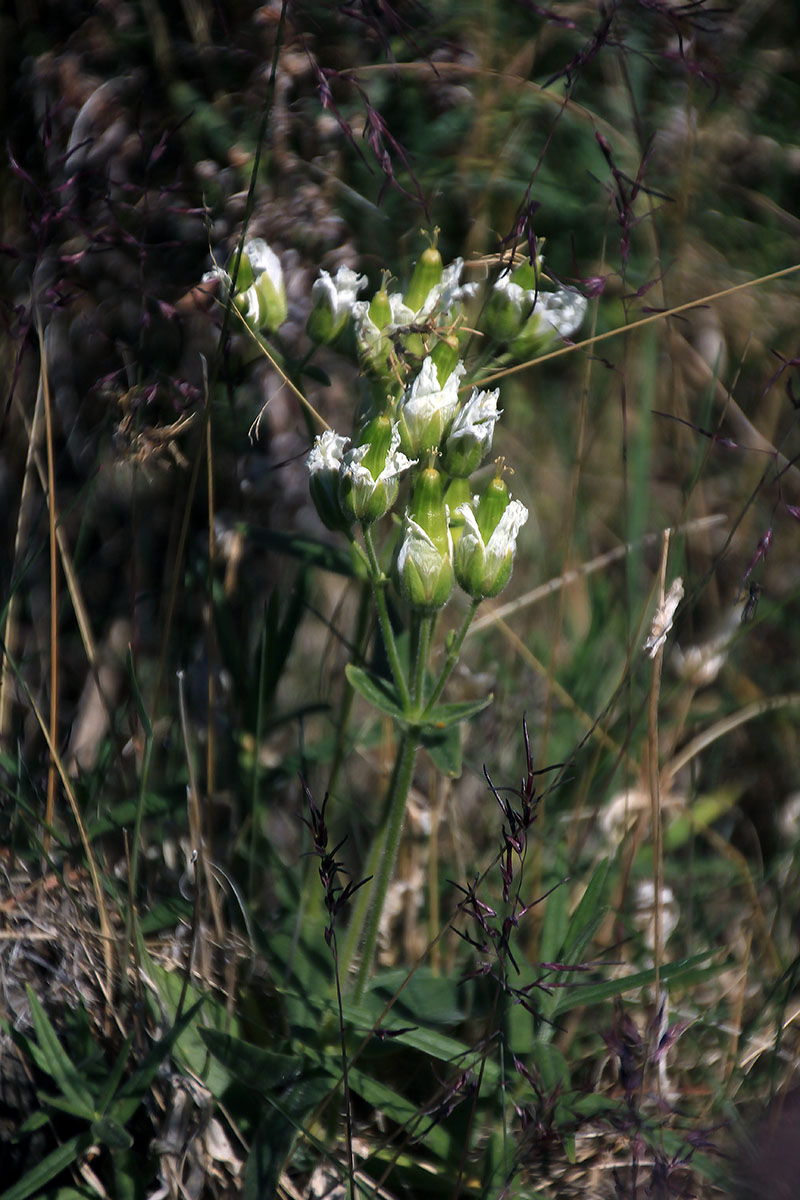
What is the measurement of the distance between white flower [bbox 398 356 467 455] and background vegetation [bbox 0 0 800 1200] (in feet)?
0.75

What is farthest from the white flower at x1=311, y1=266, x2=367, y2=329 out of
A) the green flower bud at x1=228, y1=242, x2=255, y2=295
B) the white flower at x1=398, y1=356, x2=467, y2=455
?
the white flower at x1=398, y1=356, x2=467, y2=455

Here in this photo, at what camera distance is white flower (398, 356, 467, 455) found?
4.56 feet

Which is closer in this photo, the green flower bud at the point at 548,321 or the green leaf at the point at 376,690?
the green leaf at the point at 376,690

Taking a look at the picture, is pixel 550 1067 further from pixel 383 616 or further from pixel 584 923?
pixel 383 616

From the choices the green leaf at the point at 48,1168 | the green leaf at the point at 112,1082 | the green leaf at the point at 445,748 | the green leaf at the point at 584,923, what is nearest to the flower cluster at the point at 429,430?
the green leaf at the point at 445,748

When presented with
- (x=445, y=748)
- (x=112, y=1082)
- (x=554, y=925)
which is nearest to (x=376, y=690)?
(x=445, y=748)

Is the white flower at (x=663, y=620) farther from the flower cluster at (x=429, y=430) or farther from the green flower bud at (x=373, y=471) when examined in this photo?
the green flower bud at (x=373, y=471)

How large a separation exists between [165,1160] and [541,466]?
182cm

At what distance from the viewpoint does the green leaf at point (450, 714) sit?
1.36 meters

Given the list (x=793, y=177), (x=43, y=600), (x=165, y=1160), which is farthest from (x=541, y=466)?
(x=165, y=1160)

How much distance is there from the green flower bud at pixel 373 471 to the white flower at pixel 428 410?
47 mm

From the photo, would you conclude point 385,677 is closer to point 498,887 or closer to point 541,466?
point 498,887

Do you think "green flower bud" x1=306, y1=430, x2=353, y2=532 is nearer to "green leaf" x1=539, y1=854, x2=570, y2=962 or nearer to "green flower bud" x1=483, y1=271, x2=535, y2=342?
"green flower bud" x1=483, y1=271, x2=535, y2=342

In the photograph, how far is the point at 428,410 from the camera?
1.39 metres
